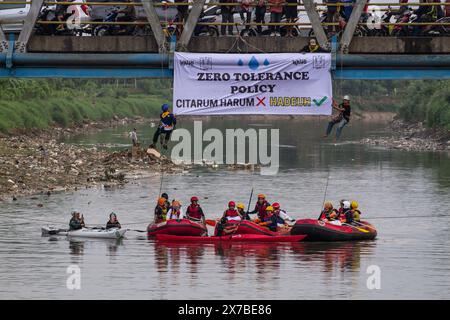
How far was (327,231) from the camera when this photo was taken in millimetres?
40594

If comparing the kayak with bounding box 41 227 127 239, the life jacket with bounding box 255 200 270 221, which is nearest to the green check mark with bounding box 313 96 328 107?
the life jacket with bounding box 255 200 270 221

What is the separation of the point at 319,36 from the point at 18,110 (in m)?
57.5

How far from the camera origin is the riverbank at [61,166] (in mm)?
54281

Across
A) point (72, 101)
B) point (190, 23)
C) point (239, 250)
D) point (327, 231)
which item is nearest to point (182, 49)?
point (190, 23)

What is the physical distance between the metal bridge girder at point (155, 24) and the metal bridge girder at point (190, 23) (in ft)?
1.39

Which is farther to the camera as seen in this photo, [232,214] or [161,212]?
[161,212]

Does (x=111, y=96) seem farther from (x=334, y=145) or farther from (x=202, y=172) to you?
(x=202, y=172)

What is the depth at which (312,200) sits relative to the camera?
53.8m

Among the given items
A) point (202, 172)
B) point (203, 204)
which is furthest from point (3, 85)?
point (203, 204)

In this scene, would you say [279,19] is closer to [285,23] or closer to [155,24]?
[285,23]

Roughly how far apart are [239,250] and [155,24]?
15.5 meters

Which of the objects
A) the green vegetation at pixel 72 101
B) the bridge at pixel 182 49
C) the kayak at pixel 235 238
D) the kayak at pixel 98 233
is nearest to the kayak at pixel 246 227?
the kayak at pixel 235 238

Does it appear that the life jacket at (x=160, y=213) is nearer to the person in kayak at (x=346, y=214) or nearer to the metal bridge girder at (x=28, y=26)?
the person in kayak at (x=346, y=214)

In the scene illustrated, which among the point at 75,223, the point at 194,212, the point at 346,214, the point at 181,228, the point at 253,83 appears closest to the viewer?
the point at 253,83
